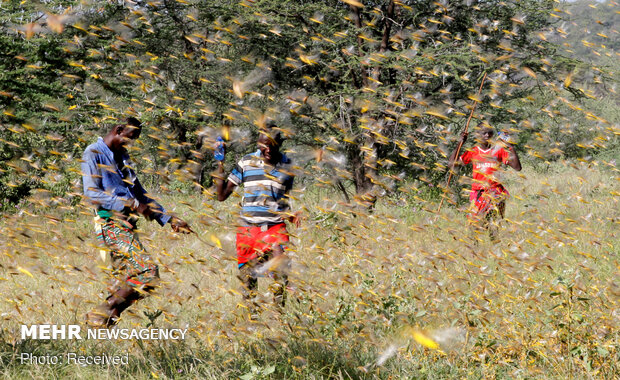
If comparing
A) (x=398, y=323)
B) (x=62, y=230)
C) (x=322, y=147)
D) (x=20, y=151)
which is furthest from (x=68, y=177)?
(x=398, y=323)

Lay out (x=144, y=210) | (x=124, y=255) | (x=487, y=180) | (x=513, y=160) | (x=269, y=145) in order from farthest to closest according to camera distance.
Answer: (x=513, y=160)
(x=487, y=180)
(x=269, y=145)
(x=144, y=210)
(x=124, y=255)

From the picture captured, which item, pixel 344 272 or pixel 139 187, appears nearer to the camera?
pixel 139 187

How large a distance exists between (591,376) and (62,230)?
883 cm

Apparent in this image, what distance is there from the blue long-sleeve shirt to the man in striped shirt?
86cm

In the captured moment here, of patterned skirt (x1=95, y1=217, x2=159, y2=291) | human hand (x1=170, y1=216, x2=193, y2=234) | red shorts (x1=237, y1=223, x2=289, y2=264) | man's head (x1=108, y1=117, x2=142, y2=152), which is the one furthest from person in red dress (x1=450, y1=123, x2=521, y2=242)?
patterned skirt (x1=95, y1=217, x2=159, y2=291)

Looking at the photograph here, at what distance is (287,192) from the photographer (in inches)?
201

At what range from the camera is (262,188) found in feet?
16.0

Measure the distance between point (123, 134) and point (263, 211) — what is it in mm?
1332

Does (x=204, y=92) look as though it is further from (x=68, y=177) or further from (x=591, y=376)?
(x=591, y=376)

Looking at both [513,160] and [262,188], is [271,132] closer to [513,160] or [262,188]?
[262,188]

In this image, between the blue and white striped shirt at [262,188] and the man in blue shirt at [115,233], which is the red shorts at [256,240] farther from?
the man in blue shirt at [115,233]

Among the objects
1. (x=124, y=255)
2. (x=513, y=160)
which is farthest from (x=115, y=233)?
(x=513, y=160)

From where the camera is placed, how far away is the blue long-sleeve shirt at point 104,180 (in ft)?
13.8

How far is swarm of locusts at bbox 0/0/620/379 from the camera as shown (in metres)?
3.83
